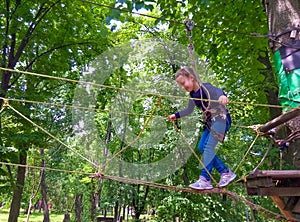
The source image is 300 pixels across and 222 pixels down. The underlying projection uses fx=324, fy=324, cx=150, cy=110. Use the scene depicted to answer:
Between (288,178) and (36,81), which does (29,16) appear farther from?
(288,178)

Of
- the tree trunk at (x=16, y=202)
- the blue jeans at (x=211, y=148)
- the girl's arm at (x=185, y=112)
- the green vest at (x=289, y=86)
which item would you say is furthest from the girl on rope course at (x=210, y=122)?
the tree trunk at (x=16, y=202)

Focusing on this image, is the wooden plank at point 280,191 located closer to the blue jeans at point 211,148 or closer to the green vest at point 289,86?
the blue jeans at point 211,148

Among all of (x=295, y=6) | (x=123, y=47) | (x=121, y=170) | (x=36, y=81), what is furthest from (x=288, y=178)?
(x=121, y=170)

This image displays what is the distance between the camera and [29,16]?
17.6ft

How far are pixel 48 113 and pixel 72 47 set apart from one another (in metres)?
3.56

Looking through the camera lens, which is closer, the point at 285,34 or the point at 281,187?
the point at 281,187

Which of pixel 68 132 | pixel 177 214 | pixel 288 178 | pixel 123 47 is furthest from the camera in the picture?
pixel 68 132

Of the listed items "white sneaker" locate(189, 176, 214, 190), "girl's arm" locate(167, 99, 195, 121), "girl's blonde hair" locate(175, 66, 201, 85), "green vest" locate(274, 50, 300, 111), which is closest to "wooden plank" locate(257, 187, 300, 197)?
"white sneaker" locate(189, 176, 214, 190)

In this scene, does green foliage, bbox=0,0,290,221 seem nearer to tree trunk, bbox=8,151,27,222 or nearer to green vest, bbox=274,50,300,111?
green vest, bbox=274,50,300,111

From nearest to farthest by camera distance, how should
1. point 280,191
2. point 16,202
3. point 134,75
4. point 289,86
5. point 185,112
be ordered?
1. point 280,191
2. point 289,86
3. point 185,112
4. point 16,202
5. point 134,75

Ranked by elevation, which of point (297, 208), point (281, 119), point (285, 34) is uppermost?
point (285, 34)

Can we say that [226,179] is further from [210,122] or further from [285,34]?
[285,34]

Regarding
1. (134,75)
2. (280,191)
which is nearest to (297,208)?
(280,191)

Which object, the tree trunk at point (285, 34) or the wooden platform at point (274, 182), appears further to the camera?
the tree trunk at point (285, 34)
